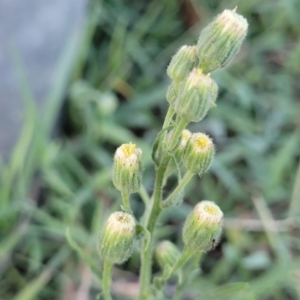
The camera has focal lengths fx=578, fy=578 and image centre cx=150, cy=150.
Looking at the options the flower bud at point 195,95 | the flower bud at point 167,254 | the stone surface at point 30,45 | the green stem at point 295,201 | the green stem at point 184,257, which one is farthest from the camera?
the green stem at point 295,201

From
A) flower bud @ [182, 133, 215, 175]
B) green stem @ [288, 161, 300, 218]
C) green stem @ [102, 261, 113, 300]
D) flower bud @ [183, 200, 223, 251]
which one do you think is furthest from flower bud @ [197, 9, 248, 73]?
green stem @ [288, 161, 300, 218]

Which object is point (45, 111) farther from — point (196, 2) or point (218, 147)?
point (196, 2)

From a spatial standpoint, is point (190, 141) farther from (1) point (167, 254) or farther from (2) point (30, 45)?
(2) point (30, 45)

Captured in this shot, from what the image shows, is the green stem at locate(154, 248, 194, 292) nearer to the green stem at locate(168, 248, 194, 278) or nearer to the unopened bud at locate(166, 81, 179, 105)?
the green stem at locate(168, 248, 194, 278)

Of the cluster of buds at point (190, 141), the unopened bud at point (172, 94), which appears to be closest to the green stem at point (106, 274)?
the cluster of buds at point (190, 141)

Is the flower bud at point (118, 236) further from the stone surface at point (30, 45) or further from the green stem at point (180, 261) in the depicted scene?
the stone surface at point (30, 45)

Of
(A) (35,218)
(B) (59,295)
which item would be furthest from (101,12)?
(B) (59,295)

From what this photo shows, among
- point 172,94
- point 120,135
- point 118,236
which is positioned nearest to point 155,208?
point 118,236
